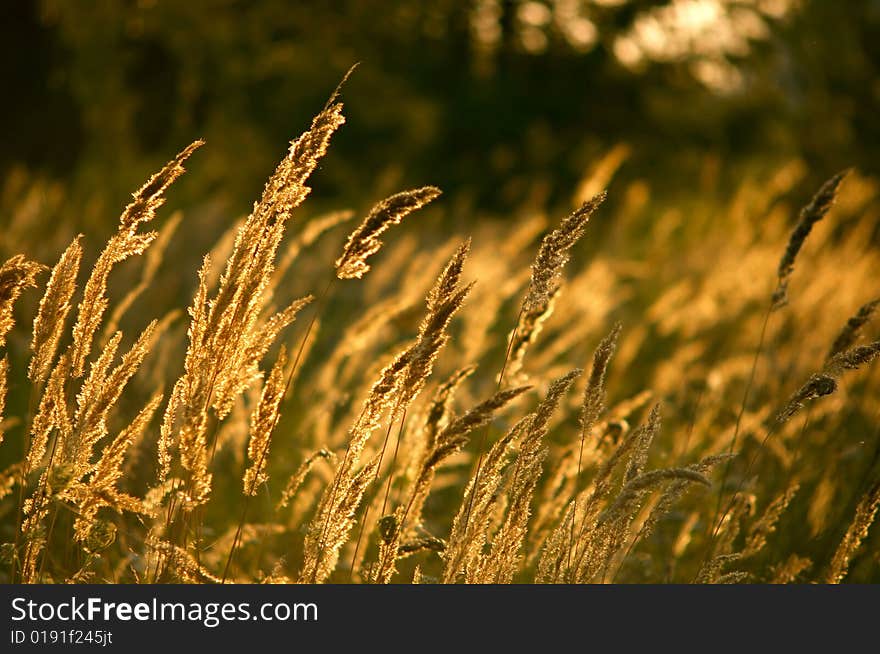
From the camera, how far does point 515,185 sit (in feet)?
42.7

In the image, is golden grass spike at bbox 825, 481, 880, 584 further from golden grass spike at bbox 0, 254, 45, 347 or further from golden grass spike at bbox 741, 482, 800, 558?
golden grass spike at bbox 0, 254, 45, 347

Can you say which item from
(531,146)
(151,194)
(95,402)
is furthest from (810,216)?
(531,146)

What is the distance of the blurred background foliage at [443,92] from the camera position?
8.62 m

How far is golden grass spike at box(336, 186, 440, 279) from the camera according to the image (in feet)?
5.90

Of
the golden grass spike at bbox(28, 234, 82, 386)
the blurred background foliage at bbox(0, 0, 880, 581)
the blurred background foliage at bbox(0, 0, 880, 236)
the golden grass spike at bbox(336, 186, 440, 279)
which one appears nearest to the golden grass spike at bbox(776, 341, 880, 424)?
the golden grass spike at bbox(336, 186, 440, 279)

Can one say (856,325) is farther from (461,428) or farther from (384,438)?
(384,438)

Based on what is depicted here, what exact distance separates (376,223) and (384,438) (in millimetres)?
1289

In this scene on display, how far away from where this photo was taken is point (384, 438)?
298cm

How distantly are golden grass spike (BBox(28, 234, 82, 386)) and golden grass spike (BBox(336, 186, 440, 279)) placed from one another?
1.72 feet

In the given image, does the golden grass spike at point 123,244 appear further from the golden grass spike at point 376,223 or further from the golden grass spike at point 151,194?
the golden grass spike at point 376,223

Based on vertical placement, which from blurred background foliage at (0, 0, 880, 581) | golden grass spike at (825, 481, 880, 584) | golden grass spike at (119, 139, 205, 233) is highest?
blurred background foliage at (0, 0, 880, 581)
